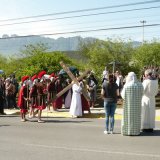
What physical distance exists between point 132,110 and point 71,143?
2.12m

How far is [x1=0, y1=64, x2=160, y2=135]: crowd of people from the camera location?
13289 mm

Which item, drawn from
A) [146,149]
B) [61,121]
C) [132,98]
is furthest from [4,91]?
[146,149]

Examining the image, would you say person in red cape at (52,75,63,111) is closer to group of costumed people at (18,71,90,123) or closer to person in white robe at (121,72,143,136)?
group of costumed people at (18,71,90,123)

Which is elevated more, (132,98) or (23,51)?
(23,51)

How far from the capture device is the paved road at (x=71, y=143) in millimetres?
10477

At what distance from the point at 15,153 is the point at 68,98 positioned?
36.8 ft

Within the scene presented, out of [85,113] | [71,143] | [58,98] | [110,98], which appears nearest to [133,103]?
[110,98]

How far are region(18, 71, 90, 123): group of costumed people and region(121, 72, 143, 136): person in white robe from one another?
492cm

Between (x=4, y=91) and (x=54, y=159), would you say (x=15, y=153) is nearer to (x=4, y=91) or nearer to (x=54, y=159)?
(x=54, y=159)

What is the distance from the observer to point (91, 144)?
1200cm

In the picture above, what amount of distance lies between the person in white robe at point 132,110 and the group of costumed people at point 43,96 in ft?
16.1

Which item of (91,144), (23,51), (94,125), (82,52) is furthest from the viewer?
(82,52)

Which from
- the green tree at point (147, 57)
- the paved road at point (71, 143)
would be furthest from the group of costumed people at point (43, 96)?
the green tree at point (147, 57)

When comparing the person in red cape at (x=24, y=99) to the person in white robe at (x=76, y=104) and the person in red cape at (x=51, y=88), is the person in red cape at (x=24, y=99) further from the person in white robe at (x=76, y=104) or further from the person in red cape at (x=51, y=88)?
the person in red cape at (x=51, y=88)
